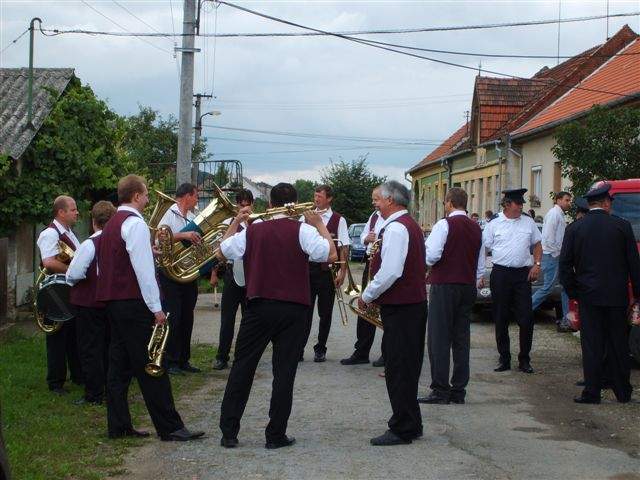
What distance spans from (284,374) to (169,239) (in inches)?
123

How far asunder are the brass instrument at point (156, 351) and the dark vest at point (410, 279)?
161cm

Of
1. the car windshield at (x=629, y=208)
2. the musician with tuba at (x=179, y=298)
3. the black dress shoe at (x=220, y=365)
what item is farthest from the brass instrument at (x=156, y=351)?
the car windshield at (x=629, y=208)

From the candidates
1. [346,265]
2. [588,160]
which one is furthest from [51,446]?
[588,160]

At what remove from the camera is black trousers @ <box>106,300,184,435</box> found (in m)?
7.42

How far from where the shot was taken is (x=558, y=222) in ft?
48.5

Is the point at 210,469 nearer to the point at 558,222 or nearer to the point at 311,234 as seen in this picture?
the point at 311,234

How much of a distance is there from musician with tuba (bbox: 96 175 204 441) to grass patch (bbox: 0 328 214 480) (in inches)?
9.8

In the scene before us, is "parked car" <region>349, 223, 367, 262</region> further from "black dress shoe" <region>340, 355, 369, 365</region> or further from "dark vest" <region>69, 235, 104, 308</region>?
"dark vest" <region>69, 235, 104, 308</region>

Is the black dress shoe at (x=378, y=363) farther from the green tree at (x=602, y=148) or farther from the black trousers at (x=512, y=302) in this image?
the green tree at (x=602, y=148)

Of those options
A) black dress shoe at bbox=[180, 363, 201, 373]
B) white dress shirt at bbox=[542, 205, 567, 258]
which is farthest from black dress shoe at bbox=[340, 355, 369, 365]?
white dress shirt at bbox=[542, 205, 567, 258]

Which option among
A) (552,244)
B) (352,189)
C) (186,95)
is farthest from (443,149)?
(552,244)

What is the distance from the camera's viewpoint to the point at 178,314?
35.1ft

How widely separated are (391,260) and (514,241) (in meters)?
3.88

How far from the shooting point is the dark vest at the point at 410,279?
755cm
